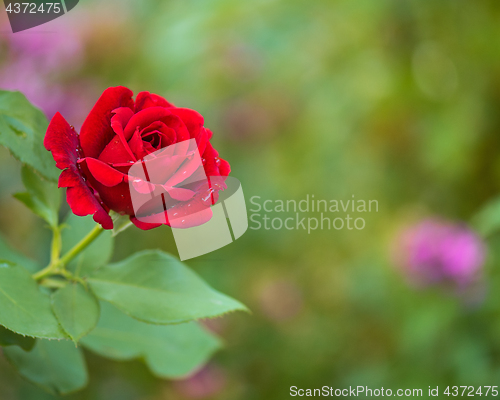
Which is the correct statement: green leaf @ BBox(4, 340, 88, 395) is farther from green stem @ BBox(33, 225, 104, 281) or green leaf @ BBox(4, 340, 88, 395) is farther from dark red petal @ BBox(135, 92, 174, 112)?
dark red petal @ BBox(135, 92, 174, 112)

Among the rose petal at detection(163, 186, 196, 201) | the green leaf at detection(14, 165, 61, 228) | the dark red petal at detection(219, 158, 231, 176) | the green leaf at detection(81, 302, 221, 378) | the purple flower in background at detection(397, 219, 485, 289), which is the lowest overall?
the purple flower in background at detection(397, 219, 485, 289)

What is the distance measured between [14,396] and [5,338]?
0.49m

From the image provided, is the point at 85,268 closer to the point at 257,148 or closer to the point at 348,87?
the point at 257,148

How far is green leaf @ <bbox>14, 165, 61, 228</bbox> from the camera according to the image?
38 centimetres

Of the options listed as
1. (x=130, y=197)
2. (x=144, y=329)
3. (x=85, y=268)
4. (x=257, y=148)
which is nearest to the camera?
(x=130, y=197)

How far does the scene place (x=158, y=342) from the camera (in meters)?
0.53

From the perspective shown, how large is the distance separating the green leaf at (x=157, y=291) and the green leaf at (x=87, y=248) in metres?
0.01

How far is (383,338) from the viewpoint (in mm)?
1177

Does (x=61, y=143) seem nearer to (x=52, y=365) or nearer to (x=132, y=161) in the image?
(x=132, y=161)

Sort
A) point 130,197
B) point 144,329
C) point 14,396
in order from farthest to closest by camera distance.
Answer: point 14,396 → point 144,329 → point 130,197

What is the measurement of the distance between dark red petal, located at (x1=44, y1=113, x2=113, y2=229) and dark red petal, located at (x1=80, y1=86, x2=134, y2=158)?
0.03 feet

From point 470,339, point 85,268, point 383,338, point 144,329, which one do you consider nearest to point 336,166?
point 383,338

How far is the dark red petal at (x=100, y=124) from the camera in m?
0.29

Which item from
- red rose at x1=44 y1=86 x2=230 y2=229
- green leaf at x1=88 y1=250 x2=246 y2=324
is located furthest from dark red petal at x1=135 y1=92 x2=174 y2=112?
green leaf at x1=88 y1=250 x2=246 y2=324
